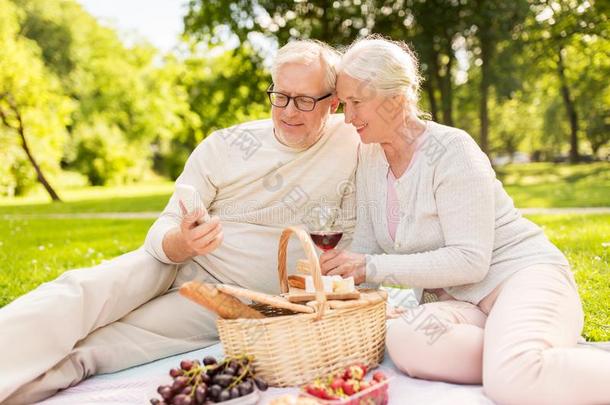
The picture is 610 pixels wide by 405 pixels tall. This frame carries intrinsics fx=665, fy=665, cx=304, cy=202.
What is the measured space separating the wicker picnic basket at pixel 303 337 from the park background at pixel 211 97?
1751 millimetres

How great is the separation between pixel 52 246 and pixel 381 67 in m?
7.44

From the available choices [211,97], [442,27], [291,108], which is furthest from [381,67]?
[211,97]

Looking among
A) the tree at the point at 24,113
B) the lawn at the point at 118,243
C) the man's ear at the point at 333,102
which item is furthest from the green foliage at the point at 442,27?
the man's ear at the point at 333,102

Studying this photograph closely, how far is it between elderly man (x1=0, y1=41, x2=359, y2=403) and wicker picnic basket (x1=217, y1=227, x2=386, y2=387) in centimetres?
51

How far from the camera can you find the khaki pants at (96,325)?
124 inches

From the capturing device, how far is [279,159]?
409cm

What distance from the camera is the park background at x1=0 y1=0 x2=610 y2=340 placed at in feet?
33.9

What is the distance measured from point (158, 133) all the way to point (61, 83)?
22.5 ft

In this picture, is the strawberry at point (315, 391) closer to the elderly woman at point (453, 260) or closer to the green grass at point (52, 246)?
the elderly woman at point (453, 260)

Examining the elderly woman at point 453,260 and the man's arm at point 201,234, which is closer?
the elderly woman at point 453,260

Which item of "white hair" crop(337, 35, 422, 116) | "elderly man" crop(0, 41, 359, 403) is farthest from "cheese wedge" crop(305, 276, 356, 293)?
"white hair" crop(337, 35, 422, 116)

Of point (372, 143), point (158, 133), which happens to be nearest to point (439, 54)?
point (372, 143)

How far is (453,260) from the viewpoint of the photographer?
10.9 feet

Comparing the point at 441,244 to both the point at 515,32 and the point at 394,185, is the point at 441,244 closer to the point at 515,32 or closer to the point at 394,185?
the point at 394,185
